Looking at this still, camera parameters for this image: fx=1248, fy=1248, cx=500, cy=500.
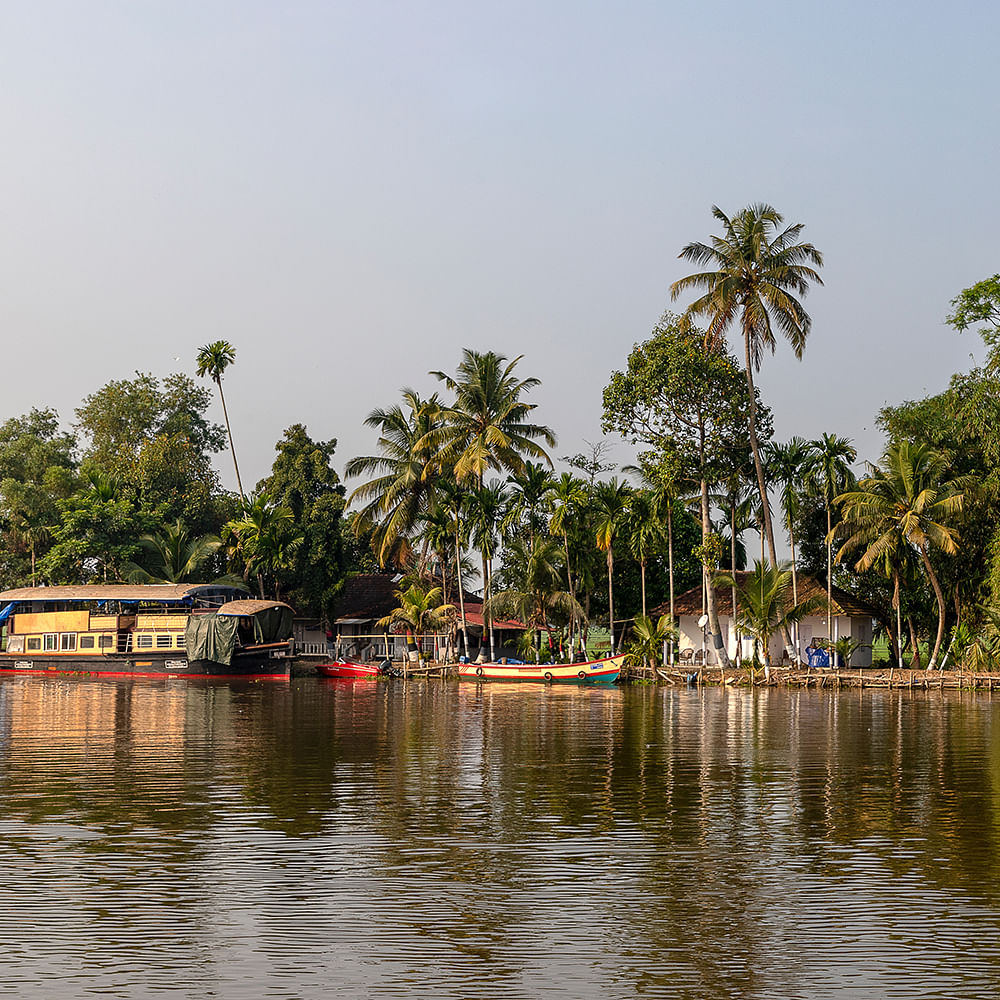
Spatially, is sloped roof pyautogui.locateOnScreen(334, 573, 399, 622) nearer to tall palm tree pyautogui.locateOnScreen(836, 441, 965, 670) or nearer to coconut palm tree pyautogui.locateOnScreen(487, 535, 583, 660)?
coconut palm tree pyautogui.locateOnScreen(487, 535, 583, 660)

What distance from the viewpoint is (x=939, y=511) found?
164ft

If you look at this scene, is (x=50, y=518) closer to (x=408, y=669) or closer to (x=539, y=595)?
(x=408, y=669)

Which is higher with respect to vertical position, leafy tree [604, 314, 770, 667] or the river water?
leafy tree [604, 314, 770, 667]

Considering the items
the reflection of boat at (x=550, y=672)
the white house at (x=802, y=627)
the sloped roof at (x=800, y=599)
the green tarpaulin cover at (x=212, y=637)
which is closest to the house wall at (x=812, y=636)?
the white house at (x=802, y=627)

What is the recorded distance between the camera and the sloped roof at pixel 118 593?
201 feet

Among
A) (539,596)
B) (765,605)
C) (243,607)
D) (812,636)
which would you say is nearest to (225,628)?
(243,607)

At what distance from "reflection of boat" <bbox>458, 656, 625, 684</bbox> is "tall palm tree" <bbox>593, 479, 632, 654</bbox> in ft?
20.1

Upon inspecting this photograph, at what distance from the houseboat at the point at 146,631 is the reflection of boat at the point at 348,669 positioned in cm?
204

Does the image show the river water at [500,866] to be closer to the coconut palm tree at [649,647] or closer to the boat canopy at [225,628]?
the coconut palm tree at [649,647]

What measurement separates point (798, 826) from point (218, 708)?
25.6 m

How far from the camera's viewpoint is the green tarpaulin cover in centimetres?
5841

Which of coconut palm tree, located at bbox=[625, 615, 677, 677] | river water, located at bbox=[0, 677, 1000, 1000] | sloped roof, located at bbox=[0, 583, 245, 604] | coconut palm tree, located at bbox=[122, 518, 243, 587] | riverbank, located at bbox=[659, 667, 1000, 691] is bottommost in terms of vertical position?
river water, located at bbox=[0, 677, 1000, 1000]

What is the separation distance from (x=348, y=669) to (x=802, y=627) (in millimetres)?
21344

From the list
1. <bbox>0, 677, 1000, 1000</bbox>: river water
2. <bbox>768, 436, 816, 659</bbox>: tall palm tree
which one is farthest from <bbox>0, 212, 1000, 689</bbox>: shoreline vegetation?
<bbox>0, 677, 1000, 1000</bbox>: river water
